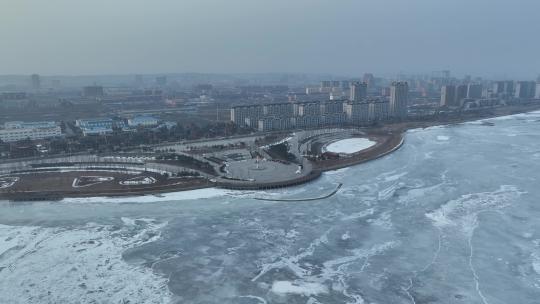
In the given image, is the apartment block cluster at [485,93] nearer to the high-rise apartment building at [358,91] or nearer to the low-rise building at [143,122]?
the high-rise apartment building at [358,91]

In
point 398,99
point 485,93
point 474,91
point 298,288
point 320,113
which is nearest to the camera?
point 298,288

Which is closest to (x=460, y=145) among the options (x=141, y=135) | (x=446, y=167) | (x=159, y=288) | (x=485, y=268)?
(x=446, y=167)

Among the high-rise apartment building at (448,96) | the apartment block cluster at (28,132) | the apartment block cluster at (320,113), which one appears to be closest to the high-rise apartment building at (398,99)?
the apartment block cluster at (320,113)

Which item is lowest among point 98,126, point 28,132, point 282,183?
point 282,183

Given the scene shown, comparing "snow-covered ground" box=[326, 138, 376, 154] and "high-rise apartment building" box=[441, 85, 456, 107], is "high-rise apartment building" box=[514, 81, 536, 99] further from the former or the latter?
"snow-covered ground" box=[326, 138, 376, 154]

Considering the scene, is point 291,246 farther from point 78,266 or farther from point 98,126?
point 98,126

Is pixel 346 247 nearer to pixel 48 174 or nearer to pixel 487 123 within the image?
pixel 48 174

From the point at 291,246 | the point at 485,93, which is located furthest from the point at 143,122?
the point at 485,93
